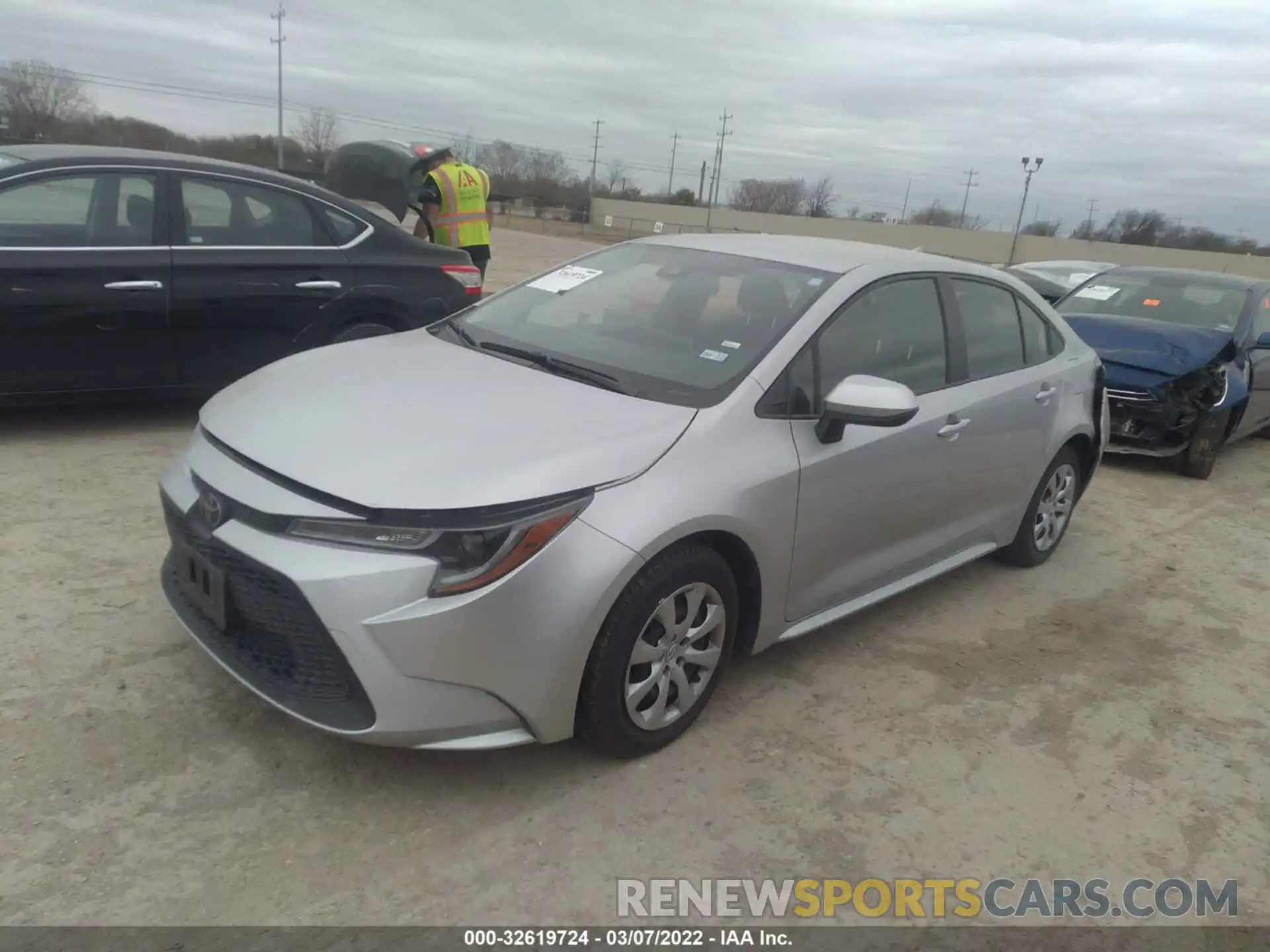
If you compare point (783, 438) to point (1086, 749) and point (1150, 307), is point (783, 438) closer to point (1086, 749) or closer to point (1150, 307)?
point (1086, 749)

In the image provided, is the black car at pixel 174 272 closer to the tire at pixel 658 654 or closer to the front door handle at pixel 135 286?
the front door handle at pixel 135 286

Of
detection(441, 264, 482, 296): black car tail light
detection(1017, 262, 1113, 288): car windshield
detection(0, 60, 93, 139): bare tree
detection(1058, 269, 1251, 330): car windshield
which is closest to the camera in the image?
detection(441, 264, 482, 296): black car tail light

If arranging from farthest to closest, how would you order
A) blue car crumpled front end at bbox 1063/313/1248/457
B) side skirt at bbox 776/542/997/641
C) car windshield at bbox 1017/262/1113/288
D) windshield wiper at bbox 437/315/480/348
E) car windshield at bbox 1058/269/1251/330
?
car windshield at bbox 1017/262/1113/288 < car windshield at bbox 1058/269/1251/330 < blue car crumpled front end at bbox 1063/313/1248/457 < windshield wiper at bbox 437/315/480/348 < side skirt at bbox 776/542/997/641

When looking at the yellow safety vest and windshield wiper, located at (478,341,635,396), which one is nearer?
windshield wiper, located at (478,341,635,396)

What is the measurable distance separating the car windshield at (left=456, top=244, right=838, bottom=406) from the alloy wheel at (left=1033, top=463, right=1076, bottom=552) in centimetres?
201

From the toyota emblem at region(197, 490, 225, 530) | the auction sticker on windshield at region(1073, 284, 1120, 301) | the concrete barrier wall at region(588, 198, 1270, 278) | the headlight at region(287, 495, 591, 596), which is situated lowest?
the concrete barrier wall at region(588, 198, 1270, 278)

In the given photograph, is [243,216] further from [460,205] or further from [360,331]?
[460,205]

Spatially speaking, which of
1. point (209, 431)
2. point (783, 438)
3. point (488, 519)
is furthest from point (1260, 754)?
point (209, 431)

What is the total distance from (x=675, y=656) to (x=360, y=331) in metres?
3.85

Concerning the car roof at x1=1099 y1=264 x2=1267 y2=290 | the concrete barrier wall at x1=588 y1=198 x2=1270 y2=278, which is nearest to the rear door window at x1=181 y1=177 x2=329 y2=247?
the car roof at x1=1099 y1=264 x2=1267 y2=290

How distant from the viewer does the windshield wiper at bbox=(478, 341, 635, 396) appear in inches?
123

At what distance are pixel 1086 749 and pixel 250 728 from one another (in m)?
2.78

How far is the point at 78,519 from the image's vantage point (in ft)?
13.8

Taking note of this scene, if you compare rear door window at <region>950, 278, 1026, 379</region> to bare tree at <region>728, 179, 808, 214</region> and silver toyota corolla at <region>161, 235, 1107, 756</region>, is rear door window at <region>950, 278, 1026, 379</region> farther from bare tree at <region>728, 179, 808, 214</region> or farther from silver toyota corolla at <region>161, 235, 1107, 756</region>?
bare tree at <region>728, 179, 808, 214</region>
